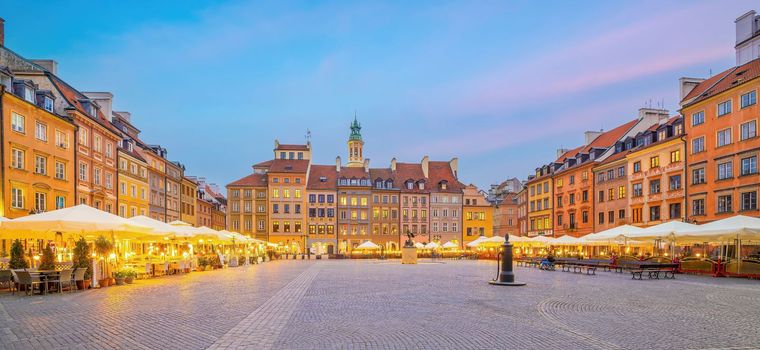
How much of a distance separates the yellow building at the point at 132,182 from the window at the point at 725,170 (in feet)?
154

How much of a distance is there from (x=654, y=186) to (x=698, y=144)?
21.3ft

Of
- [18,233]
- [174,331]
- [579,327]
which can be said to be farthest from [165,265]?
[579,327]

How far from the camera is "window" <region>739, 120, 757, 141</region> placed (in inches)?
1436

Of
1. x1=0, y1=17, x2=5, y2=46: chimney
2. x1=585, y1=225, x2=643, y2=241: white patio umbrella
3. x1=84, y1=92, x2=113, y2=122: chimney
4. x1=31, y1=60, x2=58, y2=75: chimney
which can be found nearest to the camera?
x1=585, y1=225, x2=643, y2=241: white patio umbrella

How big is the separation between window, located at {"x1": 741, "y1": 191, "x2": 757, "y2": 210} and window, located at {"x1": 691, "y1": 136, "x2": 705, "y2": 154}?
5.47m

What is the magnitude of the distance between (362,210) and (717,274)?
187 ft

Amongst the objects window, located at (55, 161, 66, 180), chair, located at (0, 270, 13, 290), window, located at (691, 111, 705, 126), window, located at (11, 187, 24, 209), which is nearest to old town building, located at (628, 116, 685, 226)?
window, located at (691, 111, 705, 126)

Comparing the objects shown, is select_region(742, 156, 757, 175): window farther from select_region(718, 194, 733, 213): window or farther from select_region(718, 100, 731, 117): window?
select_region(718, 100, 731, 117): window

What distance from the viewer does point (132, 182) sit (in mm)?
49719

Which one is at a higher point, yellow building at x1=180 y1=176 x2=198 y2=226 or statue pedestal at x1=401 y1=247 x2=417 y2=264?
yellow building at x1=180 y1=176 x2=198 y2=226

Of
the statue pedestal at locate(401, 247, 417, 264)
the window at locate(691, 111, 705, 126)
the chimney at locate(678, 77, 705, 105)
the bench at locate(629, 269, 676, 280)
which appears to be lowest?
the statue pedestal at locate(401, 247, 417, 264)

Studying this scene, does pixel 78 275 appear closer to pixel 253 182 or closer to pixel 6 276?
pixel 6 276

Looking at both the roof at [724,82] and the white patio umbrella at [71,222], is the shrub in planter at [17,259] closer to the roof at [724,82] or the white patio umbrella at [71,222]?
the white patio umbrella at [71,222]

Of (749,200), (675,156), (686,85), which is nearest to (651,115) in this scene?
(686,85)
